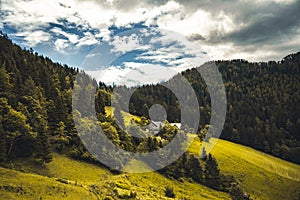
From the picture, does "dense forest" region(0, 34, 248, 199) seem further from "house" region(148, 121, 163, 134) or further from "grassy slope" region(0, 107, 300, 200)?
"house" region(148, 121, 163, 134)

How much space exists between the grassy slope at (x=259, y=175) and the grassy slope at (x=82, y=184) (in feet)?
52.2

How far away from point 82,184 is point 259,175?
2487 inches

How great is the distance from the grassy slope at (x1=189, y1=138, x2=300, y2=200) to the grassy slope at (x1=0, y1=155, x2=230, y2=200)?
52.2ft

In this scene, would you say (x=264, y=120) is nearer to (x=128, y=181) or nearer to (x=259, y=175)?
(x=259, y=175)

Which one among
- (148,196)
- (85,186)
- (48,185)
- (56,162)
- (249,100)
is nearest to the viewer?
(48,185)

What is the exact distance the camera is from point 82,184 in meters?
45.1

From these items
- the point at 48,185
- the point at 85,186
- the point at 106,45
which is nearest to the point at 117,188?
the point at 85,186

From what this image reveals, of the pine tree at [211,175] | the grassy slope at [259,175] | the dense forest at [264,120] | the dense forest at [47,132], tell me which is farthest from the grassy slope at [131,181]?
the dense forest at [264,120]

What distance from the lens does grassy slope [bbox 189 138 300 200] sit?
8144 cm

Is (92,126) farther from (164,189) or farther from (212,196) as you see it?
(212,196)

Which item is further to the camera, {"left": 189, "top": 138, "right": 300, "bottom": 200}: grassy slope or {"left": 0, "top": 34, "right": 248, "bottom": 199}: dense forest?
{"left": 189, "top": 138, "right": 300, "bottom": 200}: grassy slope

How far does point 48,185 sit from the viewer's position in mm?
39781

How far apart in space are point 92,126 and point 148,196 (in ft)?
84.6

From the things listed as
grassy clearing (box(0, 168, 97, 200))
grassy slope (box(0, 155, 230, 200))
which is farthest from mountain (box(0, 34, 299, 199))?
grassy clearing (box(0, 168, 97, 200))
